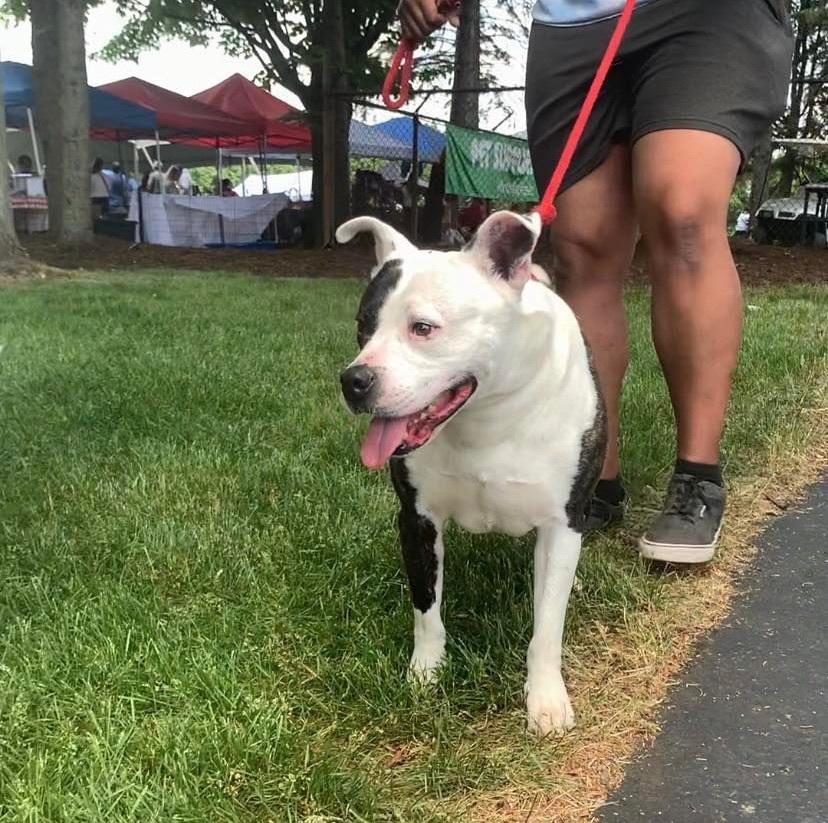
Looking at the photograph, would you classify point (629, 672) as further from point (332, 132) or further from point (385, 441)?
point (332, 132)

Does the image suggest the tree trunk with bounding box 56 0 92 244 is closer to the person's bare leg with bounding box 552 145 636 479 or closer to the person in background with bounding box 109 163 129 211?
the person in background with bounding box 109 163 129 211

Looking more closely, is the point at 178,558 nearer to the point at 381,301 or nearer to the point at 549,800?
the point at 381,301

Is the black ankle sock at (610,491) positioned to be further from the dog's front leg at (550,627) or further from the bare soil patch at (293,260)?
the bare soil patch at (293,260)

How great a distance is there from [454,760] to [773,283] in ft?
28.2

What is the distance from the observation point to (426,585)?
2111 mm

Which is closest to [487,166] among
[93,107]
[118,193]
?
[93,107]

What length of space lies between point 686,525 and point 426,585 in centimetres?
88

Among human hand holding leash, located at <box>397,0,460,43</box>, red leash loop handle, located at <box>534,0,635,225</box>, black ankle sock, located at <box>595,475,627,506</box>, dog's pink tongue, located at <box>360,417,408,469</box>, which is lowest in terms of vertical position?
black ankle sock, located at <box>595,475,627,506</box>

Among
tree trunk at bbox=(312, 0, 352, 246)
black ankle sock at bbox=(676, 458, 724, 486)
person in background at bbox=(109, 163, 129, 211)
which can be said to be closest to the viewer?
black ankle sock at bbox=(676, 458, 724, 486)

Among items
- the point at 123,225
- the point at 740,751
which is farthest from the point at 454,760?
the point at 123,225

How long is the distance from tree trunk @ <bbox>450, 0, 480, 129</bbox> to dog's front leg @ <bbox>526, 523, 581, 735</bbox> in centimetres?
1200

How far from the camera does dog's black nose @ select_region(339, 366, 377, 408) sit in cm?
176

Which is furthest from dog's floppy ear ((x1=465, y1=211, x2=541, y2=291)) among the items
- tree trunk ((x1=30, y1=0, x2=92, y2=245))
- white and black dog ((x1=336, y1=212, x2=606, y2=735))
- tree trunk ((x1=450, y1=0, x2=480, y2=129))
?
tree trunk ((x1=450, y1=0, x2=480, y2=129))

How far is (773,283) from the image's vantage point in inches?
371
